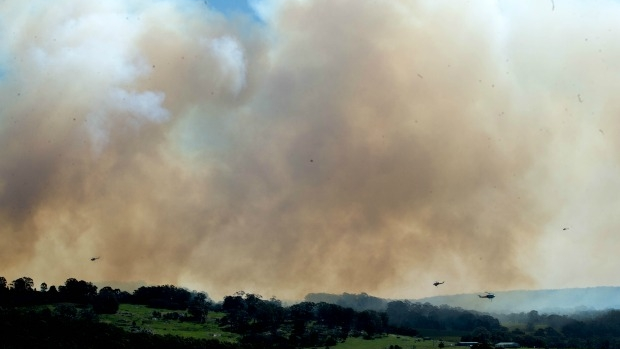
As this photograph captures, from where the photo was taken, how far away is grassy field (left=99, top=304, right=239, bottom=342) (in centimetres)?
14738

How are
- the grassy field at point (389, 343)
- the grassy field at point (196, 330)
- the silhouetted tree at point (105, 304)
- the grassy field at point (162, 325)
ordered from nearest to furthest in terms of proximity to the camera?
the grassy field at point (162, 325) → the grassy field at point (196, 330) → the grassy field at point (389, 343) → the silhouetted tree at point (105, 304)

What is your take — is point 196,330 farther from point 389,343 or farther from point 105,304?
point 389,343

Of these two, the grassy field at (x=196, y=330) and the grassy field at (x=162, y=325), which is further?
the grassy field at (x=196, y=330)

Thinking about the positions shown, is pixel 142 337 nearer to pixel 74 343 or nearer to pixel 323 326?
pixel 74 343

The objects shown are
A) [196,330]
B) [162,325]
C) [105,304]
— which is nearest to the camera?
[196,330]

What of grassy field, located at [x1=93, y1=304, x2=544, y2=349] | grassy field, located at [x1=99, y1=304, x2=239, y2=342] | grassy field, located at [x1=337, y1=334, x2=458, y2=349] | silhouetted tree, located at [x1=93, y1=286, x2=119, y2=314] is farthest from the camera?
silhouetted tree, located at [x1=93, y1=286, x2=119, y2=314]

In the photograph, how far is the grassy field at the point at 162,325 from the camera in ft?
484

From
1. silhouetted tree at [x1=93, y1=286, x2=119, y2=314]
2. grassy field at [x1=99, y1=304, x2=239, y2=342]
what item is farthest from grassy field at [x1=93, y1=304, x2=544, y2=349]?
silhouetted tree at [x1=93, y1=286, x2=119, y2=314]

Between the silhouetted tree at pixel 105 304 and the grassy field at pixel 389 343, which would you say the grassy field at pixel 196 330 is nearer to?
the grassy field at pixel 389 343

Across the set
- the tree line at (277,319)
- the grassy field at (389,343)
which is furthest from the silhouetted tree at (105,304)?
the grassy field at (389,343)

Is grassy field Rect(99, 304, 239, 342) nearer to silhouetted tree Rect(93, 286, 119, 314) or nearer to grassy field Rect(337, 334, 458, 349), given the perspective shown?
silhouetted tree Rect(93, 286, 119, 314)

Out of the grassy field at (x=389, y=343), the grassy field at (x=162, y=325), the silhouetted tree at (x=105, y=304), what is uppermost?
the silhouetted tree at (x=105, y=304)

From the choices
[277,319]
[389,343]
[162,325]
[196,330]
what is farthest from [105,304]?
[389,343]

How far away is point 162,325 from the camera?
516ft
